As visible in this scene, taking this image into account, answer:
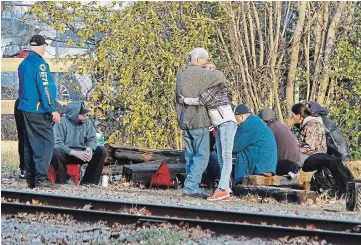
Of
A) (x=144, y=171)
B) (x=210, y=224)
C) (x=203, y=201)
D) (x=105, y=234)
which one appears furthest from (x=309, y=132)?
(x=105, y=234)

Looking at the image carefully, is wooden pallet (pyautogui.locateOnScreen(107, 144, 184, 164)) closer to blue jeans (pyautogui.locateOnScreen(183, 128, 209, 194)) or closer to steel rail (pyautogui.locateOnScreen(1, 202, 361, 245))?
blue jeans (pyautogui.locateOnScreen(183, 128, 209, 194))

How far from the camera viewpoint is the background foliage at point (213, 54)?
1850 cm

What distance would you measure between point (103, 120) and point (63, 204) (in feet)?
30.8

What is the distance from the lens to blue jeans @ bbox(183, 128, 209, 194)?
36.2ft

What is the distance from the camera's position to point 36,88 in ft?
36.0

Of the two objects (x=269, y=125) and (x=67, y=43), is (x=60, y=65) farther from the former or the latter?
(x=269, y=125)

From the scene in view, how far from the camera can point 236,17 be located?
18891 millimetres

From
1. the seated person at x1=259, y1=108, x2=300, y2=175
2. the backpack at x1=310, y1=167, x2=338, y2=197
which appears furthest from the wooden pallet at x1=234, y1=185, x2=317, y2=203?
the seated person at x1=259, y1=108, x2=300, y2=175

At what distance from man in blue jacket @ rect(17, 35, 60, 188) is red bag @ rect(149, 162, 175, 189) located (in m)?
2.21

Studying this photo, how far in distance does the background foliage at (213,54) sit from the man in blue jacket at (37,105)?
7380 millimetres

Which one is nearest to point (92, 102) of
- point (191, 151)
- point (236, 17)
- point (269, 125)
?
point (236, 17)

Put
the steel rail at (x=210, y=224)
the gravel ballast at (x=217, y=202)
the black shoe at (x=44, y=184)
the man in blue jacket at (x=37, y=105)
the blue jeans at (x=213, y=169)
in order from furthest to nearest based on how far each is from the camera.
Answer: the blue jeans at (x=213, y=169)
the black shoe at (x=44, y=184)
the man in blue jacket at (x=37, y=105)
the gravel ballast at (x=217, y=202)
the steel rail at (x=210, y=224)

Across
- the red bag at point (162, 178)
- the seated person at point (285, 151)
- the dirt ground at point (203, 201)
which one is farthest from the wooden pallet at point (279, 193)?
the red bag at point (162, 178)

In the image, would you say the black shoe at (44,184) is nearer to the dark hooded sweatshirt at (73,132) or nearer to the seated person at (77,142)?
the seated person at (77,142)
